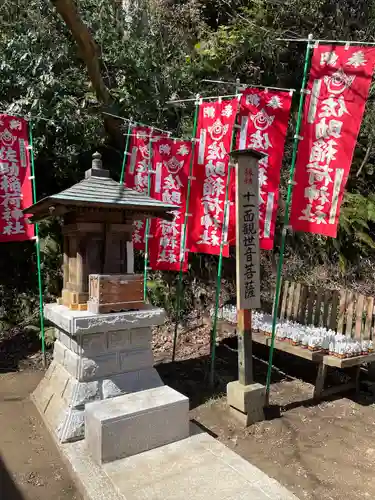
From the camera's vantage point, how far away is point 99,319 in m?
4.79

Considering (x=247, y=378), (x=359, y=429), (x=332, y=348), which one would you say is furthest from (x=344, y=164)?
(x=359, y=429)

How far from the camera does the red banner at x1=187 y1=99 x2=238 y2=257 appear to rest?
6.13m

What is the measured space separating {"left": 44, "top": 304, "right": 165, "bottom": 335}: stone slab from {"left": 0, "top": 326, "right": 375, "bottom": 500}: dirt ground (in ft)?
4.78

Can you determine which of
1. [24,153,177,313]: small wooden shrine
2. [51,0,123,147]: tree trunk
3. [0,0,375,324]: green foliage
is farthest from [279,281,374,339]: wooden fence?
[51,0,123,147]: tree trunk

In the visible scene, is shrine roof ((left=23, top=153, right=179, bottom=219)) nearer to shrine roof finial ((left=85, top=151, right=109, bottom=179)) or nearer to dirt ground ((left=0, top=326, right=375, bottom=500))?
shrine roof finial ((left=85, top=151, right=109, bottom=179))

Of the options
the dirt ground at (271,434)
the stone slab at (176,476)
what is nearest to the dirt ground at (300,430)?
the dirt ground at (271,434)

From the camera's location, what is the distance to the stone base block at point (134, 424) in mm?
4098

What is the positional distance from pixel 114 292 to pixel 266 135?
10.5ft

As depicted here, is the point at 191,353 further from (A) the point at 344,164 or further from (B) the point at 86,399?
(A) the point at 344,164

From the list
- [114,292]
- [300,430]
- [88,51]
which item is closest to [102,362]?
[114,292]

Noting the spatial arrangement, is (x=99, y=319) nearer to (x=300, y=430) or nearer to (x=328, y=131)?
(x=300, y=430)

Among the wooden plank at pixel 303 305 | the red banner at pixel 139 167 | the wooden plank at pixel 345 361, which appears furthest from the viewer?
the wooden plank at pixel 303 305

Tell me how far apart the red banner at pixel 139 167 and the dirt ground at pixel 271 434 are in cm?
264

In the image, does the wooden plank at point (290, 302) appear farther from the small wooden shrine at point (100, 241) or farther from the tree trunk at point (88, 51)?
the tree trunk at point (88, 51)
